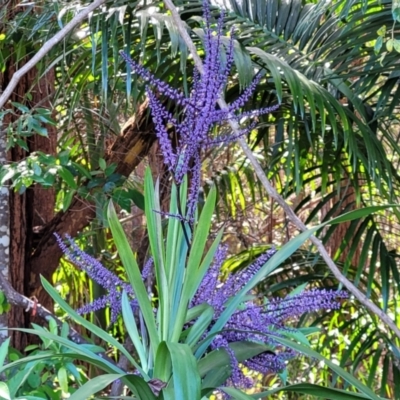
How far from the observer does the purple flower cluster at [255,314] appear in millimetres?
671

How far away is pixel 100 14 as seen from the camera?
1.36 metres

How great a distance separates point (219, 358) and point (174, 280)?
0.37 feet

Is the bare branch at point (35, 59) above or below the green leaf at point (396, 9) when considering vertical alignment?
below

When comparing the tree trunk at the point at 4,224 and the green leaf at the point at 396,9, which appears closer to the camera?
the green leaf at the point at 396,9

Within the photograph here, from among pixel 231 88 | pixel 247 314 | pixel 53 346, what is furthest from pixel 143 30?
pixel 247 314

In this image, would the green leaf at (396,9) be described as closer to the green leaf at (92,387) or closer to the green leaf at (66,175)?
the green leaf at (92,387)

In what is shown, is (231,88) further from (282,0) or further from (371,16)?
(371,16)

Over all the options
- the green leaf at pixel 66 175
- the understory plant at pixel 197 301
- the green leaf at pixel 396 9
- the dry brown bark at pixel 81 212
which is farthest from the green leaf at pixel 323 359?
the dry brown bark at pixel 81 212

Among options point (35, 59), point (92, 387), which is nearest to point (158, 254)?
point (92, 387)

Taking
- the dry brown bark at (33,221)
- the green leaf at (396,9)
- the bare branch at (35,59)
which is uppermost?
the green leaf at (396,9)

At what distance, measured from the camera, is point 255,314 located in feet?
2.25

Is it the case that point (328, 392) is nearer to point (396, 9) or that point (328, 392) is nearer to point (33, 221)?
point (396, 9)

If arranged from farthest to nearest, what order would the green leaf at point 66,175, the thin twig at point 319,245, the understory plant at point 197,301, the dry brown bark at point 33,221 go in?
the dry brown bark at point 33,221 < the green leaf at point 66,175 < the thin twig at point 319,245 < the understory plant at point 197,301

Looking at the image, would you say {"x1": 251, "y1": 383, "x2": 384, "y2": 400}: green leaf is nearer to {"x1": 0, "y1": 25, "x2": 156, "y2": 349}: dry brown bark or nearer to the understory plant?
the understory plant
